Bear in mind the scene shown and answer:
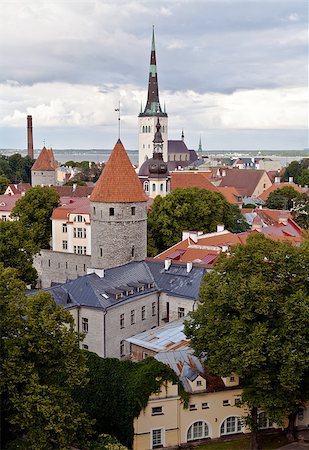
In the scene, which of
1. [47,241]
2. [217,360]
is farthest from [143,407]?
[47,241]

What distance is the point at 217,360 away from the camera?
22781 mm

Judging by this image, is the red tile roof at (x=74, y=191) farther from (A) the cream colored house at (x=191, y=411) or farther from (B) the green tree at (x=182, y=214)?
(A) the cream colored house at (x=191, y=411)

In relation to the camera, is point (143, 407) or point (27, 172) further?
point (27, 172)

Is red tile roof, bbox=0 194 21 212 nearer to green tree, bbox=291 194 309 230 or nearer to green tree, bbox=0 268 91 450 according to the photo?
green tree, bbox=291 194 309 230

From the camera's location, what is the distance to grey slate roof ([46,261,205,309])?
30.9m

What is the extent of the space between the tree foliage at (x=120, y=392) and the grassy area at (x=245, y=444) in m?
2.54

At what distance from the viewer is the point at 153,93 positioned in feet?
371

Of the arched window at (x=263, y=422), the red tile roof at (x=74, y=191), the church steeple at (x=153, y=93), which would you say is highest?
the church steeple at (x=153, y=93)

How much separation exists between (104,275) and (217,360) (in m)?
11.8

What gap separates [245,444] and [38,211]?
33.8 m

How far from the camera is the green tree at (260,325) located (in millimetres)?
22031

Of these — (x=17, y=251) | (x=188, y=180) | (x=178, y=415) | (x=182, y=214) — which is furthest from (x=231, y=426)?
(x=188, y=180)

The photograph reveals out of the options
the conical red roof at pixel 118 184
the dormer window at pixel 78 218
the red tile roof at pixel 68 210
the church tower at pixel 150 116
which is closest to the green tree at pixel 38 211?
the red tile roof at pixel 68 210

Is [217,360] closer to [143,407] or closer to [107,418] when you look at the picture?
[143,407]
